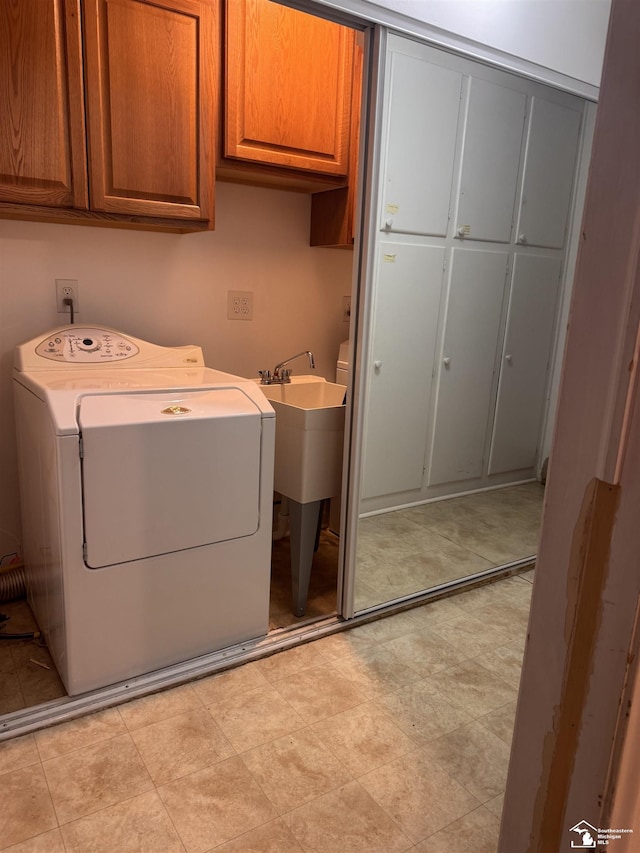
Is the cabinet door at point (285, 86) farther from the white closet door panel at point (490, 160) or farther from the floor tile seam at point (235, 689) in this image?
the floor tile seam at point (235, 689)

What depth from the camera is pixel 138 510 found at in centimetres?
173

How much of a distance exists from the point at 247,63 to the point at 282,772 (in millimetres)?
2285

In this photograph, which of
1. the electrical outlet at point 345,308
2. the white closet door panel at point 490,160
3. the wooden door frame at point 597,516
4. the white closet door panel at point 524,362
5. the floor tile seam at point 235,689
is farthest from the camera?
the electrical outlet at point 345,308

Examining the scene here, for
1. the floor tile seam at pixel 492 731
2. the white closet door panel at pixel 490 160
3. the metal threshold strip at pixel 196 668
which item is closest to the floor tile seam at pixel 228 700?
the metal threshold strip at pixel 196 668

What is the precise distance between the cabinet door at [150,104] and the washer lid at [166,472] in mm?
712

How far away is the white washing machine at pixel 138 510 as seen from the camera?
1654mm

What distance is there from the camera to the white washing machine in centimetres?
165

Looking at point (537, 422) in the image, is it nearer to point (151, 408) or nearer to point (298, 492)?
point (298, 492)

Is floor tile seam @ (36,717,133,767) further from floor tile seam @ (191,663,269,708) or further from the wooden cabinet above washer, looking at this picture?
the wooden cabinet above washer

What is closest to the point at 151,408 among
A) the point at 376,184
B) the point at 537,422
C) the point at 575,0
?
the point at 376,184

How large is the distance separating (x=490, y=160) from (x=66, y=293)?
1.68m

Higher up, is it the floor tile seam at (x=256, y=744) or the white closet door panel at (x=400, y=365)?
the white closet door panel at (x=400, y=365)

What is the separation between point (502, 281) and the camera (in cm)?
246

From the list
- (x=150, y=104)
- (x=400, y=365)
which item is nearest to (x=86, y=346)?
(x=150, y=104)
